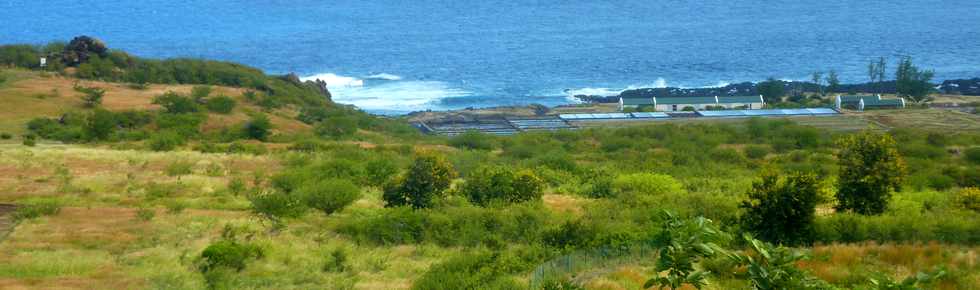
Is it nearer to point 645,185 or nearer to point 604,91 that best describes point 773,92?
point 604,91

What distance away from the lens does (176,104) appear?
46125mm

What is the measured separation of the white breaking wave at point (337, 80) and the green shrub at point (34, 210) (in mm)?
54016

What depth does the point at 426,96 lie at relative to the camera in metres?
72.6

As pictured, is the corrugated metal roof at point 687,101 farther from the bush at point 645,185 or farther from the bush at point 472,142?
the bush at point 645,185

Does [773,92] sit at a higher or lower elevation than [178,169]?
higher

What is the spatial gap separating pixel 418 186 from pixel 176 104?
2503 cm

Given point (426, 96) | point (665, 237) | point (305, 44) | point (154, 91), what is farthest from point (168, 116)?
point (305, 44)

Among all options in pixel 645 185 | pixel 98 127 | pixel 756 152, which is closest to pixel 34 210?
pixel 645 185

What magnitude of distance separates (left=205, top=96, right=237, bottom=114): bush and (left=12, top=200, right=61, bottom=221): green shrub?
80.3ft

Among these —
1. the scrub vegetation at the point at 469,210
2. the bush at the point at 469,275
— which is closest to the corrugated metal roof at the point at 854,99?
the scrub vegetation at the point at 469,210

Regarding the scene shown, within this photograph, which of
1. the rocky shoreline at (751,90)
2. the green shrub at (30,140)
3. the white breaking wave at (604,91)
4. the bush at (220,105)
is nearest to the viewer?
the green shrub at (30,140)

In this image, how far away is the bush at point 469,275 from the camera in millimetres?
15414

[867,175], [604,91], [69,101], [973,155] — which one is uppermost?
[604,91]

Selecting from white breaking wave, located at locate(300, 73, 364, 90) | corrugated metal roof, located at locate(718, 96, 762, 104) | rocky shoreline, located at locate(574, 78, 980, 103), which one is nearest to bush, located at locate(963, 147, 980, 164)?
corrugated metal roof, located at locate(718, 96, 762, 104)
